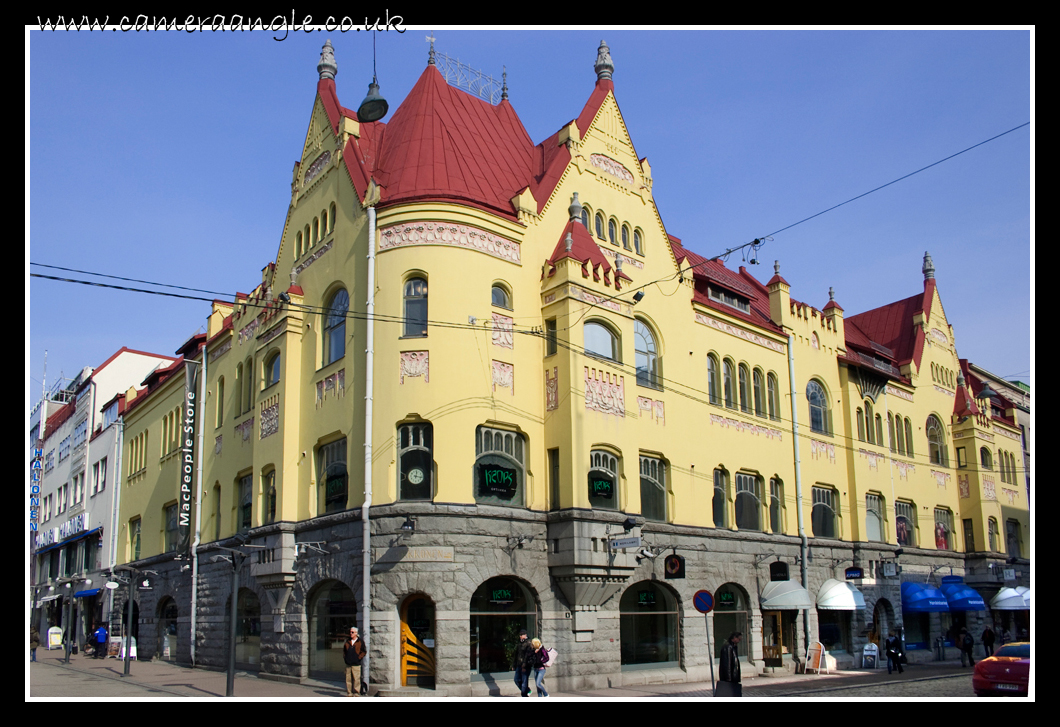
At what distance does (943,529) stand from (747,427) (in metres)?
14.5

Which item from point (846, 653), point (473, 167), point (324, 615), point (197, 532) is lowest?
point (846, 653)

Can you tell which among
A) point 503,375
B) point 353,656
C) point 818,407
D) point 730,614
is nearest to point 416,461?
point 503,375

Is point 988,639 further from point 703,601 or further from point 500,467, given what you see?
point 500,467

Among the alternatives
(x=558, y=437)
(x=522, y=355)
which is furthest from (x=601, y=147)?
(x=558, y=437)

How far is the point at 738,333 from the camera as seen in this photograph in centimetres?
3319

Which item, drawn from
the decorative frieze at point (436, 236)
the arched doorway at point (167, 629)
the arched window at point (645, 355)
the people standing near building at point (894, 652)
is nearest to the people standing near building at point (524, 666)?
the arched window at point (645, 355)

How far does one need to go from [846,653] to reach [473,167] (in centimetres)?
2178

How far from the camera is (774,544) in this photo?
31.6 meters

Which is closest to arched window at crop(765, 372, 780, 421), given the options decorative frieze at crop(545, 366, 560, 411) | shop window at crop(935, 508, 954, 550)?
decorative frieze at crop(545, 366, 560, 411)

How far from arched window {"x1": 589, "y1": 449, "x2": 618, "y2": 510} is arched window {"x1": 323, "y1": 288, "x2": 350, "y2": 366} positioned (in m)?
7.63

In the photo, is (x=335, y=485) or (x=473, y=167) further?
(x=473, y=167)

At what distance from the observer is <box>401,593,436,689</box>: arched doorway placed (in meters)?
22.2

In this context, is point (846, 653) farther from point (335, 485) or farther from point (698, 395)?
point (335, 485)

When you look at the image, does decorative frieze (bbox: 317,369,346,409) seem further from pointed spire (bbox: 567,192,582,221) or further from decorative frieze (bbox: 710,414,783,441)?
decorative frieze (bbox: 710,414,783,441)
